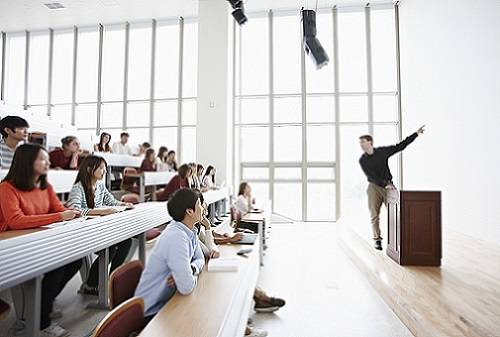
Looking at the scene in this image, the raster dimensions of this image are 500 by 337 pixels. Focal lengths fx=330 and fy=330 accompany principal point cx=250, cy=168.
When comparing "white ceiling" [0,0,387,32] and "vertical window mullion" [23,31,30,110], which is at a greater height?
"white ceiling" [0,0,387,32]

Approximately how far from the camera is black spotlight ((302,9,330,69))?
173 inches

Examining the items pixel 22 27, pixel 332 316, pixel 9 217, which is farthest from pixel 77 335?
pixel 22 27

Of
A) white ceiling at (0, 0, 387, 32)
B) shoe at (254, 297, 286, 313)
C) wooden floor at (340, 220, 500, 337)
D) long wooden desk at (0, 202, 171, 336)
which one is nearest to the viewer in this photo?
long wooden desk at (0, 202, 171, 336)

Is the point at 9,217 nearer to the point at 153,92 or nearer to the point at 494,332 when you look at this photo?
the point at 494,332

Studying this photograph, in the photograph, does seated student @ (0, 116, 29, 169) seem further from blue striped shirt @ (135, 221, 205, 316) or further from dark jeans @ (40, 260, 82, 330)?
blue striped shirt @ (135, 221, 205, 316)

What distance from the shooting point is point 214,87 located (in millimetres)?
8078

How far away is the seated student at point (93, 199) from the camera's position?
2701 mm

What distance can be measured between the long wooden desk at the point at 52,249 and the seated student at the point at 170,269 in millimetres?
553

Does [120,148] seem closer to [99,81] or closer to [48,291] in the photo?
[99,81]

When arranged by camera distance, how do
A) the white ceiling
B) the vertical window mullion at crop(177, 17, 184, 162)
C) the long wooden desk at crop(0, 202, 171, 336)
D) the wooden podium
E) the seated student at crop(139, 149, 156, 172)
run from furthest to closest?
the vertical window mullion at crop(177, 17, 184, 162)
the white ceiling
the seated student at crop(139, 149, 156, 172)
the wooden podium
the long wooden desk at crop(0, 202, 171, 336)

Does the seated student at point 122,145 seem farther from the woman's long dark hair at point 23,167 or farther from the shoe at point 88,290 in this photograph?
the woman's long dark hair at point 23,167

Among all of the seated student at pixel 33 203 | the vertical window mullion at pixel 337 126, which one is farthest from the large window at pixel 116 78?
the seated student at pixel 33 203

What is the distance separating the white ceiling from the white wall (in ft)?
8.12

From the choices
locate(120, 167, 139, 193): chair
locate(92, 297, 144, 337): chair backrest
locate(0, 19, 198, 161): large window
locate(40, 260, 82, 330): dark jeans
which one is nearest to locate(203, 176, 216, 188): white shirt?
locate(120, 167, 139, 193): chair
